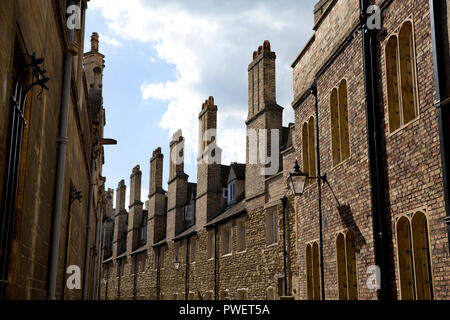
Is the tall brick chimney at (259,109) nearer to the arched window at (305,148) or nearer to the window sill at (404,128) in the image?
the arched window at (305,148)

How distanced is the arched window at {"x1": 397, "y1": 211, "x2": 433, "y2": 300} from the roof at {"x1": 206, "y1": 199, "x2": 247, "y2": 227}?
47.2 feet

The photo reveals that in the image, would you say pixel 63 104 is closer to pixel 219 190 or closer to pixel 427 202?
pixel 427 202

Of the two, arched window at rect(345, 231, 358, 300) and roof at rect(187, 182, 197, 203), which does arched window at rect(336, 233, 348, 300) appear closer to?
arched window at rect(345, 231, 358, 300)

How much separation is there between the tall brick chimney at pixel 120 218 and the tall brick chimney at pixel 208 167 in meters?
21.9

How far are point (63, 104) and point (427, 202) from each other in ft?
19.0

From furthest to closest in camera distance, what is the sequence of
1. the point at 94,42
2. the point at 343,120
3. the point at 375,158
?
the point at 94,42, the point at 343,120, the point at 375,158

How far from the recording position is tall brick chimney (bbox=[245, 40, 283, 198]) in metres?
23.2

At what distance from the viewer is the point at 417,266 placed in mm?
8633

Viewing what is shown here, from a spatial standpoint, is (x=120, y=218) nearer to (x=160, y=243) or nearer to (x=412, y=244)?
(x=160, y=243)

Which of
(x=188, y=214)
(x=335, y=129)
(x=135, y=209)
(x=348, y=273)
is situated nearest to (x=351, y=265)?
(x=348, y=273)

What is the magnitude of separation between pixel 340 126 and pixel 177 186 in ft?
83.7

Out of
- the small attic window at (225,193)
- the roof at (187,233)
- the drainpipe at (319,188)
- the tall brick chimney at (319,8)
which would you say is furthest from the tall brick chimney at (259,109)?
the drainpipe at (319,188)
